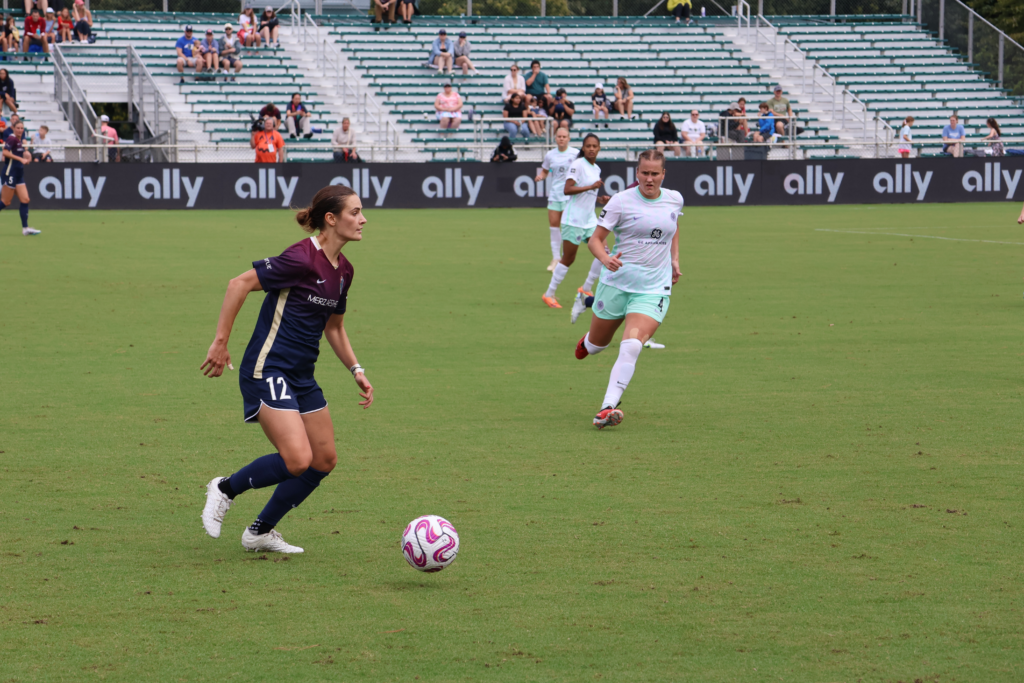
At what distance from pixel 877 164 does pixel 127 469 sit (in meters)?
31.1

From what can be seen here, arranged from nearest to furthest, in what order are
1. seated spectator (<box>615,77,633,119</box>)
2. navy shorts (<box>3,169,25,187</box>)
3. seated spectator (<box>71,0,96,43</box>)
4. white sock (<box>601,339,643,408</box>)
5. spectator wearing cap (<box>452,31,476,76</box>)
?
white sock (<box>601,339,643,408</box>), navy shorts (<box>3,169,25,187</box>), seated spectator (<box>71,0,96,43</box>), seated spectator (<box>615,77,633,119</box>), spectator wearing cap (<box>452,31,476,76</box>)

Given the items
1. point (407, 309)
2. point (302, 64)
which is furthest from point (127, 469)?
point (302, 64)

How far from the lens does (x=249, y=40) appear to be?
42531 millimetres

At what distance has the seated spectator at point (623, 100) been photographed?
136 feet

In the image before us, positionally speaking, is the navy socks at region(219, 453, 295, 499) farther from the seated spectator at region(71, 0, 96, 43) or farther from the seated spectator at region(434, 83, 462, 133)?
the seated spectator at region(71, 0, 96, 43)

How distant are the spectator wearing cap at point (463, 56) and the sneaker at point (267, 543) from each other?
3785 cm

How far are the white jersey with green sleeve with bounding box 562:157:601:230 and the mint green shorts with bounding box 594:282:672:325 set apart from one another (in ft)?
19.8

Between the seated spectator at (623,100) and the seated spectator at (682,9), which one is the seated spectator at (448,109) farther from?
the seated spectator at (682,9)

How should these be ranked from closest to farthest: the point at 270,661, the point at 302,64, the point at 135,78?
the point at 270,661 → the point at 135,78 → the point at 302,64

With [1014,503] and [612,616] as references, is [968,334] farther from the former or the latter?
[612,616]

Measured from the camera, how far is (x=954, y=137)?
130 ft

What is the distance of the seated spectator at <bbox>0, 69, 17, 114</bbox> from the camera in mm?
34375

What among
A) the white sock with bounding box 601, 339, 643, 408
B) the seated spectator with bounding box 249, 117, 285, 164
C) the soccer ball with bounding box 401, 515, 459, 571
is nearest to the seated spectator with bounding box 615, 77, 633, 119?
the seated spectator with bounding box 249, 117, 285, 164

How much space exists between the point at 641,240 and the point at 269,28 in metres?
35.6
